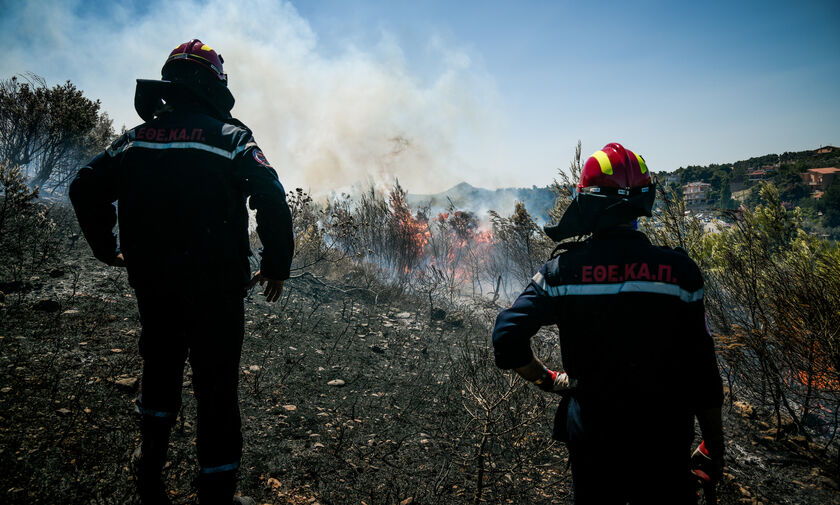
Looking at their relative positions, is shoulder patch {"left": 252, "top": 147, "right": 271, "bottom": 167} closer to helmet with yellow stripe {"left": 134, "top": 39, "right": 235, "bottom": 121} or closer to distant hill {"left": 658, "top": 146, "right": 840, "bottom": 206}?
helmet with yellow stripe {"left": 134, "top": 39, "right": 235, "bottom": 121}

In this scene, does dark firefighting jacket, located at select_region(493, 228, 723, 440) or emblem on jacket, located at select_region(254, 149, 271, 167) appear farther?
emblem on jacket, located at select_region(254, 149, 271, 167)

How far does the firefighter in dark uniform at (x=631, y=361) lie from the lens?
1238 millimetres

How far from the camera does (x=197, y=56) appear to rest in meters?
1.82

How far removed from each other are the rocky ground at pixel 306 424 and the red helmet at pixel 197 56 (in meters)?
2.09

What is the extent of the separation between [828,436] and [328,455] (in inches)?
249

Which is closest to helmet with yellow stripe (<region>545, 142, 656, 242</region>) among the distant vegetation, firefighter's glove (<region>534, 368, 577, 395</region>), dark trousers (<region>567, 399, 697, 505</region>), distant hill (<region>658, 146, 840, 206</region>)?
firefighter's glove (<region>534, 368, 577, 395</region>)

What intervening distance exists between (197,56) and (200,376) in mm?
1524

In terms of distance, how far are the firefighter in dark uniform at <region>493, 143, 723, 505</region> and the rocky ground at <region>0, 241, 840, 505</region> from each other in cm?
82

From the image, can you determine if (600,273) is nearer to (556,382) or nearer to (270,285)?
(556,382)

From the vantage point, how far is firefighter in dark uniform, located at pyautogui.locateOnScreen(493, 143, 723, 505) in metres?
1.24

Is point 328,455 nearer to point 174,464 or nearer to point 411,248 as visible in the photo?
point 174,464

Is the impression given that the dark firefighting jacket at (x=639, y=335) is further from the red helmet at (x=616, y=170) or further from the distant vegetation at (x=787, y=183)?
the distant vegetation at (x=787, y=183)

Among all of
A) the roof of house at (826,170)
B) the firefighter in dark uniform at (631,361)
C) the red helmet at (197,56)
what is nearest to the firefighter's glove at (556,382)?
the firefighter in dark uniform at (631,361)

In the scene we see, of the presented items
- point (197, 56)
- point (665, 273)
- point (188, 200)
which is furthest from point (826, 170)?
point (188, 200)
